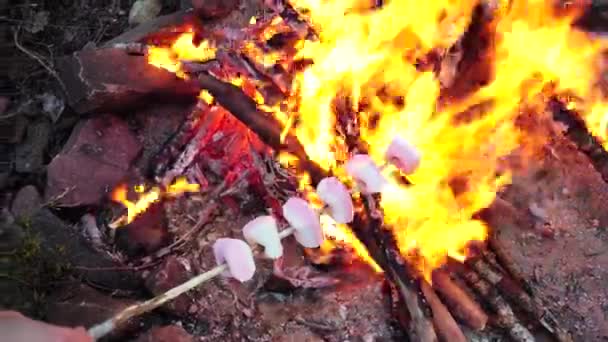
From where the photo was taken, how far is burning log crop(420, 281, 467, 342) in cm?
325

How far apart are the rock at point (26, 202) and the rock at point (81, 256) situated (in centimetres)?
12

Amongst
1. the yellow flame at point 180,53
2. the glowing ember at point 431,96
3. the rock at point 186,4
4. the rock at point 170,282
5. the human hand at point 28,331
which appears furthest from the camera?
the rock at point 186,4

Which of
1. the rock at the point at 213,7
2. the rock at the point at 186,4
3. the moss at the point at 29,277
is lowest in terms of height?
the moss at the point at 29,277

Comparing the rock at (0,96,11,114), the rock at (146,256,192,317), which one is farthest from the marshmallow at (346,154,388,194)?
the rock at (0,96,11,114)

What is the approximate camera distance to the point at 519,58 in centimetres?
396

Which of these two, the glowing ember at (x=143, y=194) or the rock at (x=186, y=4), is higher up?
the rock at (x=186, y=4)

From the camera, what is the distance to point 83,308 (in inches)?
120

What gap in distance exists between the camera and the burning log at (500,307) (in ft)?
11.3

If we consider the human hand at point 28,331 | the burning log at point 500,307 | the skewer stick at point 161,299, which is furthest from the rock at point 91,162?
the burning log at point 500,307

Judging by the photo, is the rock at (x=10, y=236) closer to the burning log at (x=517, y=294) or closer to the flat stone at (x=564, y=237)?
the burning log at (x=517, y=294)

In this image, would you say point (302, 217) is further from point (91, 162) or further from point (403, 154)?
point (91, 162)

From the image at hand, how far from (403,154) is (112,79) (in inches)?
56.8

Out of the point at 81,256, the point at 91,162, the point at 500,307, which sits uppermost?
the point at 500,307

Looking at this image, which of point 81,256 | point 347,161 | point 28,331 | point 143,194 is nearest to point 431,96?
point 347,161
